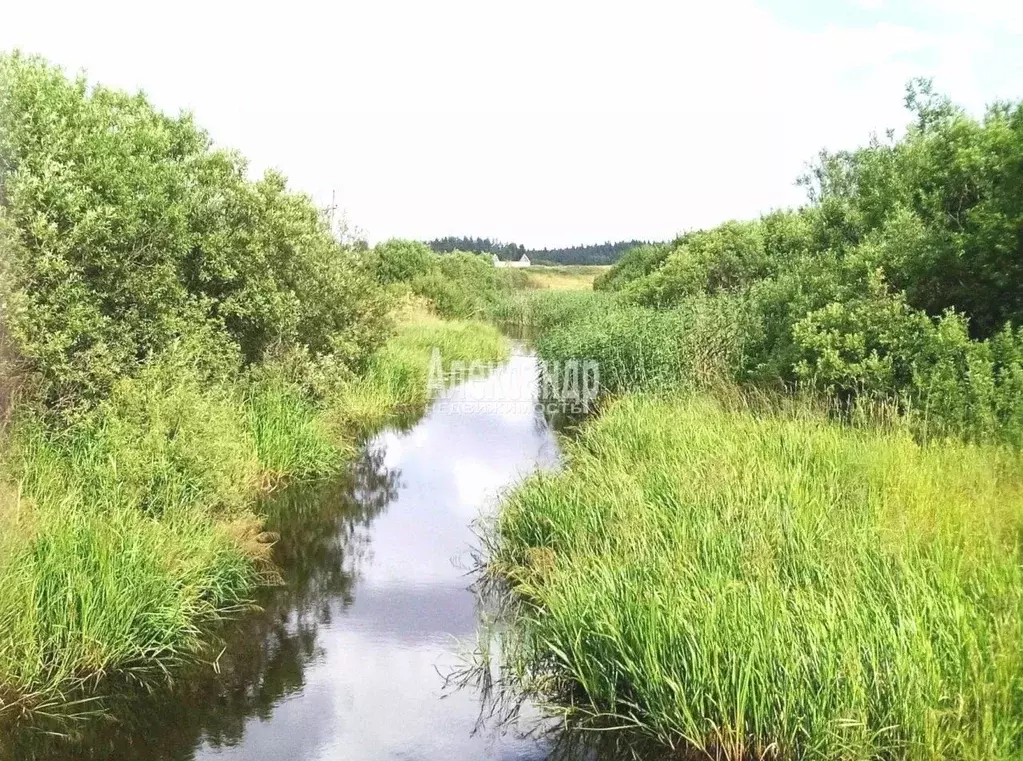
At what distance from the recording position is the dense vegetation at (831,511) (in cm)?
461

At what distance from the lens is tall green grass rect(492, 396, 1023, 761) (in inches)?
176

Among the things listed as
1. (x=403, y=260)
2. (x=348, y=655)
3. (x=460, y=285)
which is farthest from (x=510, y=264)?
(x=348, y=655)

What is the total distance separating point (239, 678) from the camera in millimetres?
6652

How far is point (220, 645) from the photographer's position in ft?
23.2

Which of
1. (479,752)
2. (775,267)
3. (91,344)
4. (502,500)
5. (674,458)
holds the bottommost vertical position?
(479,752)

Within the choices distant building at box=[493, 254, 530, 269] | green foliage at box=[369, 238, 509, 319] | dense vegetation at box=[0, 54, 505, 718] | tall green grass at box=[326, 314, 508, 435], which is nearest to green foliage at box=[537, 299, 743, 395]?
tall green grass at box=[326, 314, 508, 435]

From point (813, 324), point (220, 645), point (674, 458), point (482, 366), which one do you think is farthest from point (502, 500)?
point (482, 366)

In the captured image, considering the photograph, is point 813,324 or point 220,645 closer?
point 220,645

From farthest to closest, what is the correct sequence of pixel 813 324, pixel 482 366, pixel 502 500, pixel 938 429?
pixel 482 366 → pixel 813 324 → pixel 502 500 → pixel 938 429

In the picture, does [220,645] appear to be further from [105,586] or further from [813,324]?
[813,324]

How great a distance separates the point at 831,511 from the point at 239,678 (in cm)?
486

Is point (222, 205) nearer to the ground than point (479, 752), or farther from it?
farther from it

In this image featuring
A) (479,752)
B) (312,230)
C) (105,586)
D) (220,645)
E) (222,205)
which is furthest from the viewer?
(312,230)

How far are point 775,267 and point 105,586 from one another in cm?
1501
